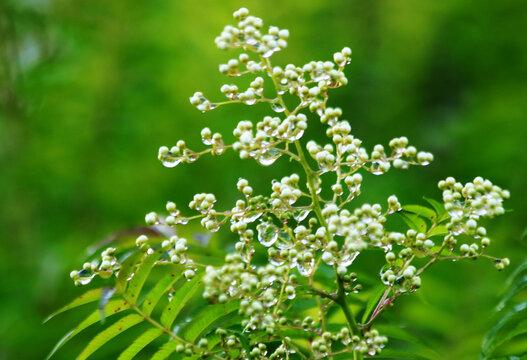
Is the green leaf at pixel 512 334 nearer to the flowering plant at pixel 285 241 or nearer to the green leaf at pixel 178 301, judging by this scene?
the flowering plant at pixel 285 241

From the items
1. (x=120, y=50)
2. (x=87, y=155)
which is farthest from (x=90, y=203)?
(x=120, y=50)

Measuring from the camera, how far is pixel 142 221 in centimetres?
541

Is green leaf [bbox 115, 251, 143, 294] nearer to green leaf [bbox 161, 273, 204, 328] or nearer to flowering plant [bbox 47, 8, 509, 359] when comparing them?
flowering plant [bbox 47, 8, 509, 359]

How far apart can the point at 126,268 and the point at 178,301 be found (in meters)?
0.24

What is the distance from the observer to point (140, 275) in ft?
6.43

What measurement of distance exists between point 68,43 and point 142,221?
2.01 m

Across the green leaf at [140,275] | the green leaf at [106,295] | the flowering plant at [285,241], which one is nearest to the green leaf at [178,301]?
the flowering plant at [285,241]

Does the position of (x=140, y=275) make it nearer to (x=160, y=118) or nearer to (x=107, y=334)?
(x=107, y=334)

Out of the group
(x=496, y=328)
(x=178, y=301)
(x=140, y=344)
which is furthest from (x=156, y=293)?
(x=496, y=328)

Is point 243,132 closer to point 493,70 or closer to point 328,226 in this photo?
point 328,226

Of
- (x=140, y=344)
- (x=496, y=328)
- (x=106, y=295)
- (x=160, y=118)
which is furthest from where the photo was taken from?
(x=160, y=118)

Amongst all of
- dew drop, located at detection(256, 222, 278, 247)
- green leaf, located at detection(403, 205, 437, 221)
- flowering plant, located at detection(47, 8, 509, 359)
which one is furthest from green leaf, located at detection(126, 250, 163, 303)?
green leaf, located at detection(403, 205, 437, 221)

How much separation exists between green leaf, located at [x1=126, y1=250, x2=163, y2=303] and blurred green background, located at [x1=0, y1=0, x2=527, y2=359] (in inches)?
91.2

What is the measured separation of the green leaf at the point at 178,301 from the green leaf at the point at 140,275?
127 mm
